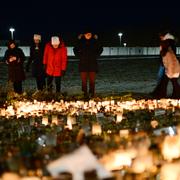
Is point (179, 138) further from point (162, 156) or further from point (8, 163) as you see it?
point (8, 163)

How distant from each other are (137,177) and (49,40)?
1140 centimetres

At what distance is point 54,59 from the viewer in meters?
13.6

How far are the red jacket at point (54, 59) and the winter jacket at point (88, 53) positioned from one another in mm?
403

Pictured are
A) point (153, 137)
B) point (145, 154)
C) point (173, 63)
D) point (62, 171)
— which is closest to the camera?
point (62, 171)

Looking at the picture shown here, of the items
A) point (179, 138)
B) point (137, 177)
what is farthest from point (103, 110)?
point (137, 177)

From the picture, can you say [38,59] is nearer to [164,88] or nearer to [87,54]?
[87,54]

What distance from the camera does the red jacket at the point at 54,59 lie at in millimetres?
13609

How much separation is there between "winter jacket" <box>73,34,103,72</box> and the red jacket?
15.9 inches

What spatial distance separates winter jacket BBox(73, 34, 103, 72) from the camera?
13641 millimetres

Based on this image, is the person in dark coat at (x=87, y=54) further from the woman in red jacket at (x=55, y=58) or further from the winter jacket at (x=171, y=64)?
the winter jacket at (x=171, y=64)

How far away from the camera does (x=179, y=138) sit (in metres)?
3.98

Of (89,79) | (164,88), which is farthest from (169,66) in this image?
(89,79)

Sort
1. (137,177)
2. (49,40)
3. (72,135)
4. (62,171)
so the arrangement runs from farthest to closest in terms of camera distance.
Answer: (49,40), (72,135), (137,177), (62,171)

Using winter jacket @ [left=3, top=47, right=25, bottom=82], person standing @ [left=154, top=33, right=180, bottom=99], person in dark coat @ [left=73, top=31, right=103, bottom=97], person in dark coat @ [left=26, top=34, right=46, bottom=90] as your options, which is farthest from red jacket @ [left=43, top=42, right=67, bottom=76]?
person standing @ [left=154, top=33, right=180, bottom=99]
